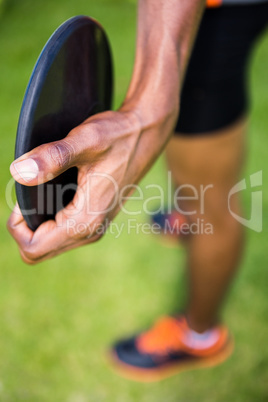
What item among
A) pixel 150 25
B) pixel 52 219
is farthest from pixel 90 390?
pixel 150 25

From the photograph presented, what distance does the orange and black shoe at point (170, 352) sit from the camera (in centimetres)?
177

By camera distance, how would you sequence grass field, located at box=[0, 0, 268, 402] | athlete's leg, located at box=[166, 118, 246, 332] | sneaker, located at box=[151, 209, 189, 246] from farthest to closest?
sneaker, located at box=[151, 209, 189, 246]
grass field, located at box=[0, 0, 268, 402]
athlete's leg, located at box=[166, 118, 246, 332]

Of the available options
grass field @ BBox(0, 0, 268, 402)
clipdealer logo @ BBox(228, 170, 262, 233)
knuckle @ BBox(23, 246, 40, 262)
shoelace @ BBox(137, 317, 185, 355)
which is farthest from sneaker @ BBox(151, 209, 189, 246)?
knuckle @ BBox(23, 246, 40, 262)

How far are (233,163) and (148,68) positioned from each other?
542 mm

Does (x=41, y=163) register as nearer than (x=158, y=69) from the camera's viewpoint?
Yes

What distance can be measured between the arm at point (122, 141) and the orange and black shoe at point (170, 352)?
888 millimetres

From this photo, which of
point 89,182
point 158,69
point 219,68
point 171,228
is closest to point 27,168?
point 89,182

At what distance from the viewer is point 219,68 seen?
137 centimetres

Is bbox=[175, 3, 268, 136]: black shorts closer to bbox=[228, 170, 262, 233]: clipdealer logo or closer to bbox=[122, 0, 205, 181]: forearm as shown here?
bbox=[122, 0, 205, 181]: forearm

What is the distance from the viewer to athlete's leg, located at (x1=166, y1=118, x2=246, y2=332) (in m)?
1.46

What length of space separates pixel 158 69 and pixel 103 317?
1.11m

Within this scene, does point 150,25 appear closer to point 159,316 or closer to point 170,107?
point 170,107

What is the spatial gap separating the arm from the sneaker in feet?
3.93

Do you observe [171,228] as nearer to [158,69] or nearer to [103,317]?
[103,317]
